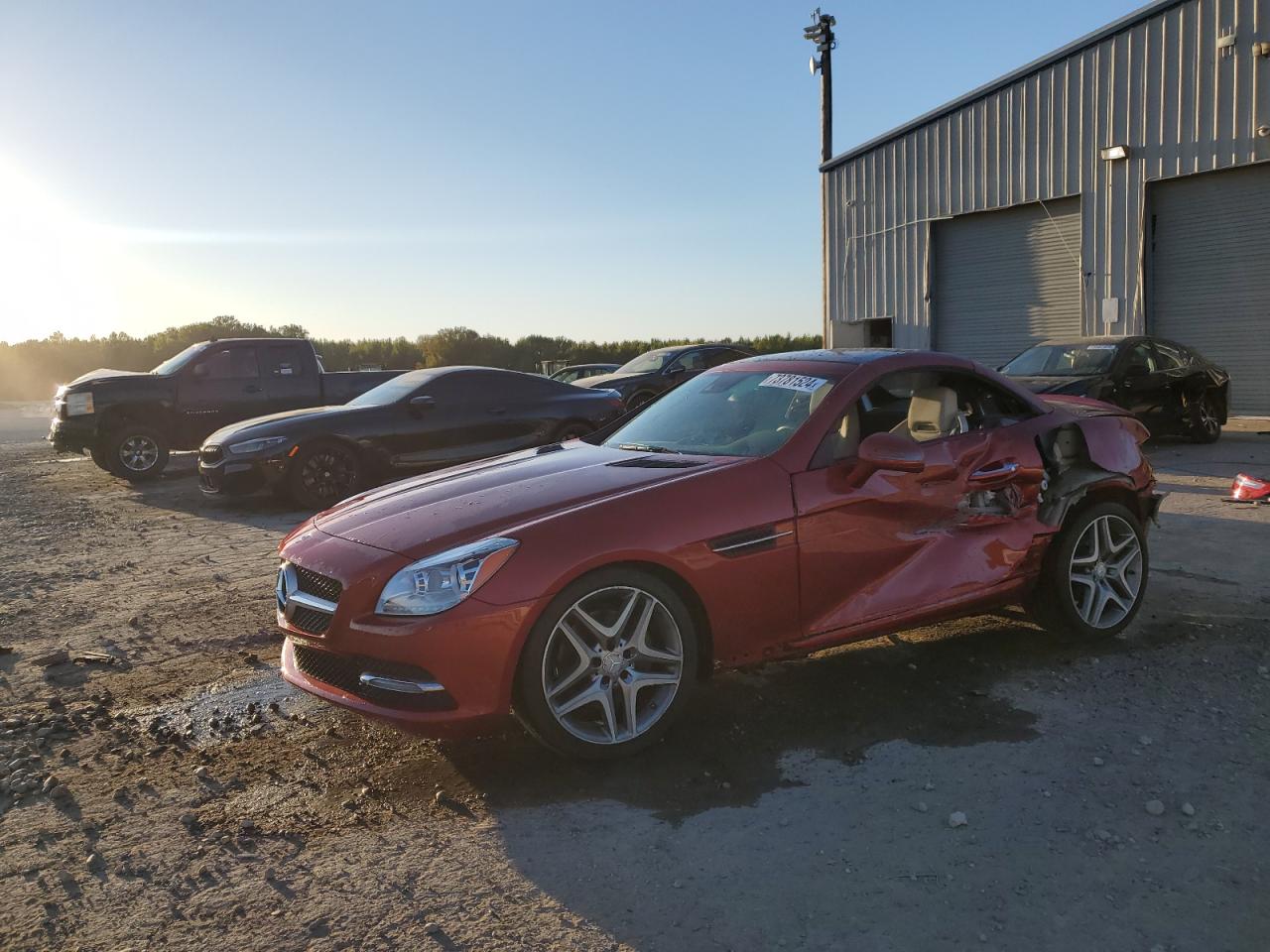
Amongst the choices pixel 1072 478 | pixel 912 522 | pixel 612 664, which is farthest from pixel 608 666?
pixel 1072 478

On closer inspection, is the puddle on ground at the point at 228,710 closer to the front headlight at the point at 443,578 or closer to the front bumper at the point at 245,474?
the front headlight at the point at 443,578

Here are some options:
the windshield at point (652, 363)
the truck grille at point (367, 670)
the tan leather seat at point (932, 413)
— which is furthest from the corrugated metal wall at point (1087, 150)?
the truck grille at point (367, 670)

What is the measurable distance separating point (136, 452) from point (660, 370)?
28.0 ft

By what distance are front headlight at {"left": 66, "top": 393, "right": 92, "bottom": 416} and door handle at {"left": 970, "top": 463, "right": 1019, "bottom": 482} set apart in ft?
39.5

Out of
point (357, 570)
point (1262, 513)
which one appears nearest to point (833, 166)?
point (1262, 513)

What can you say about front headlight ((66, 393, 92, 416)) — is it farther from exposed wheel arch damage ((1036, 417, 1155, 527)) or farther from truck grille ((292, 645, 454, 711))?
exposed wheel arch damage ((1036, 417, 1155, 527))

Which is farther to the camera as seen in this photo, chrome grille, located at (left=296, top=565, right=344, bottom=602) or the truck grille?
chrome grille, located at (left=296, top=565, right=344, bottom=602)

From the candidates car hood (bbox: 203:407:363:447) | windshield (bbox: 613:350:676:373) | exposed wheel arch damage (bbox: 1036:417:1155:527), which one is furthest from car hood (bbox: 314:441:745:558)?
windshield (bbox: 613:350:676:373)

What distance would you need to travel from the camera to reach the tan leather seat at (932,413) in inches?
183

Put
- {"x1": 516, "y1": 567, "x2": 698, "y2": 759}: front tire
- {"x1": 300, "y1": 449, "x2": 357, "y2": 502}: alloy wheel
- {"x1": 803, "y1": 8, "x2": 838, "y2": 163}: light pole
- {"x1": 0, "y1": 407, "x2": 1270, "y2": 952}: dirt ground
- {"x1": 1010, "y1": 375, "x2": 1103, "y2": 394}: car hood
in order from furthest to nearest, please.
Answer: {"x1": 803, "y1": 8, "x2": 838, "y2": 163}: light pole → {"x1": 1010, "y1": 375, "x2": 1103, "y2": 394}: car hood → {"x1": 300, "y1": 449, "x2": 357, "y2": 502}: alloy wheel → {"x1": 516, "y1": 567, "x2": 698, "y2": 759}: front tire → {"x1": 0, "y1": 407, "x2": 1270, "y2": 952}: dirt ground

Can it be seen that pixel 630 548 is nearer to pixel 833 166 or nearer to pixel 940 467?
pixel 940 467

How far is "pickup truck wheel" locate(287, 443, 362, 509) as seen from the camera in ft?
32.2

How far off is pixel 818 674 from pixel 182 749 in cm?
273

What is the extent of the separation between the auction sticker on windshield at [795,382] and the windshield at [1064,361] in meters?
8.40
